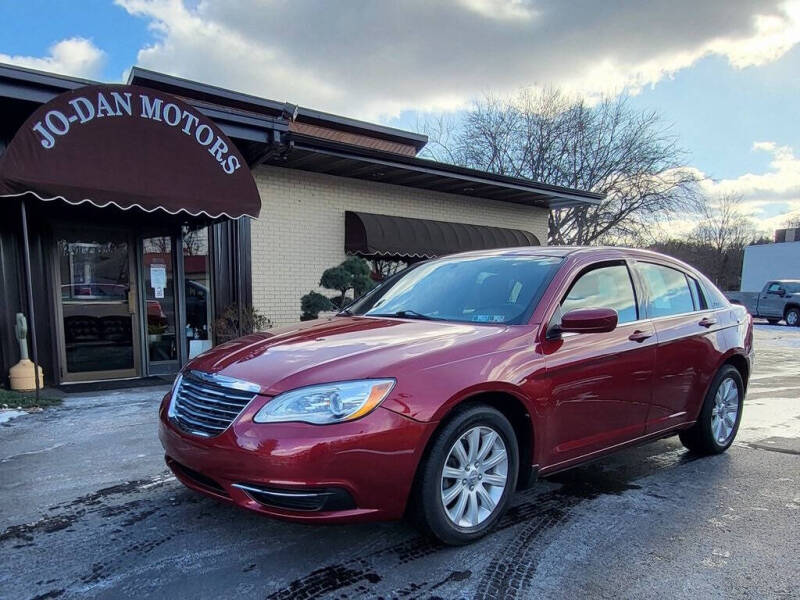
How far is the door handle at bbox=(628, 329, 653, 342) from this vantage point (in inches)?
146

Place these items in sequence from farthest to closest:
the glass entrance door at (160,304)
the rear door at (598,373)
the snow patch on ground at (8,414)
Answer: the glass entrance door at (160,304) < the snow patch on ground at (8,414) < the rear door at (598,373)

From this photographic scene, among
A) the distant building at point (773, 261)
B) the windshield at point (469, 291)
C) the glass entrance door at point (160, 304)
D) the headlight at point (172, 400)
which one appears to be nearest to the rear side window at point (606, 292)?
the windshield at point (469, 291)

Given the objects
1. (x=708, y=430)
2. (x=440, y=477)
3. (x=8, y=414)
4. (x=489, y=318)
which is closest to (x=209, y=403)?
(x=440, y=477)

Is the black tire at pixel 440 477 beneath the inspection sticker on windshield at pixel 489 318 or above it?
beneath

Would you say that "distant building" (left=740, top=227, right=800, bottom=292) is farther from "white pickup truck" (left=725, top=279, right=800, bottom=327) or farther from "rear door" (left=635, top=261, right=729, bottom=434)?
"rear door" (left=635, top=261, right=729, bottom=434)

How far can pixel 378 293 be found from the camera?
4363mm

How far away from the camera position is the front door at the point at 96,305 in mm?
7557

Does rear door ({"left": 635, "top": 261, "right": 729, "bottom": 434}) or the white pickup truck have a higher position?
rear door ({"left": 635, "top": 261, "right": 729, "bottom": 434})

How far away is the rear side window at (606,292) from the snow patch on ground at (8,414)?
5.69m

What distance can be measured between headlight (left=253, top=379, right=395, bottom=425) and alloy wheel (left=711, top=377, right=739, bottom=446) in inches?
131

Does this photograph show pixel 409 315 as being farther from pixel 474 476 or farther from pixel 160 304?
pixel 160 304

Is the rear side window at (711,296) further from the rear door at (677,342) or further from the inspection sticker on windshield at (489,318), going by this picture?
the inspection sticker on windshield at (489,318)

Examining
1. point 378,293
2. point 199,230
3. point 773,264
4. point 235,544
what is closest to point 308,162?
point 199,230

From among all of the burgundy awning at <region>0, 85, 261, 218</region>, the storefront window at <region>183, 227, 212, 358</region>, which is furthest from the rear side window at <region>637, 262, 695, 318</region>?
the storefront window at <region>183, 227, 212, 358</region>
